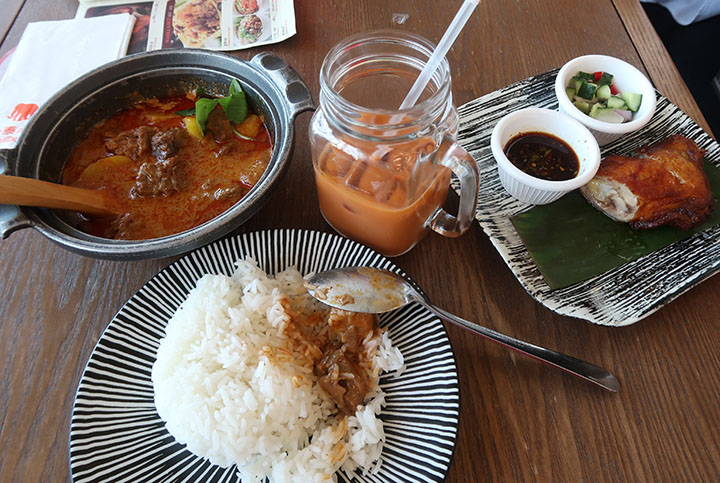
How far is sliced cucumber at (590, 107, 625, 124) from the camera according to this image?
162 cm

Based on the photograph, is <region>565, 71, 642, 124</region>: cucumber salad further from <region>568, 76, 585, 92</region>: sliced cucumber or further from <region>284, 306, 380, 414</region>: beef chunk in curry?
<region>284, 306, 380, 414</region>: beef chunk in curry

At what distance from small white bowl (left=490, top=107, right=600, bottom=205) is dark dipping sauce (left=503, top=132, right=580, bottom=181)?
0.7 inches

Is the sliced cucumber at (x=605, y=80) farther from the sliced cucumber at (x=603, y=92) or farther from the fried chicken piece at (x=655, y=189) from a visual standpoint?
the fried chicken piece at (x=655, y=189)

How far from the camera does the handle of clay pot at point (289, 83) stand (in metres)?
1.27

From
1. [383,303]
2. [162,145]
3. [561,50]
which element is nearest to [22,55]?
[162,145]

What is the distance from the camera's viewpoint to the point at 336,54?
1.23m

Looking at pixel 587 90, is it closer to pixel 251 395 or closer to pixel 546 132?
pixel 546 132

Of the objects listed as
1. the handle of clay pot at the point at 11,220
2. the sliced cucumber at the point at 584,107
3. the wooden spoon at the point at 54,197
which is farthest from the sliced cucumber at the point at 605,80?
the handle of clay pot at the point at 11,220

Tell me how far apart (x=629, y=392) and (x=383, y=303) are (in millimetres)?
698

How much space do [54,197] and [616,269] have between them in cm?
163

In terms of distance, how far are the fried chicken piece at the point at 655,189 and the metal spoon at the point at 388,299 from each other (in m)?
0.58

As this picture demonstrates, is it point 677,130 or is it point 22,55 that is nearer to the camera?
point 677,130

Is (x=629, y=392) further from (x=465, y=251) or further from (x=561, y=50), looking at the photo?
(x=561, y=50)

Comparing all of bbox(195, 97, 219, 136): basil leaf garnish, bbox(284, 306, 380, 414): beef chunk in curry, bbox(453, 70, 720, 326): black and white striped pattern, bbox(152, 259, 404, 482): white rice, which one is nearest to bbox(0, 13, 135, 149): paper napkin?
bbox(195, 97, 219, 136): basil leaf garnish
